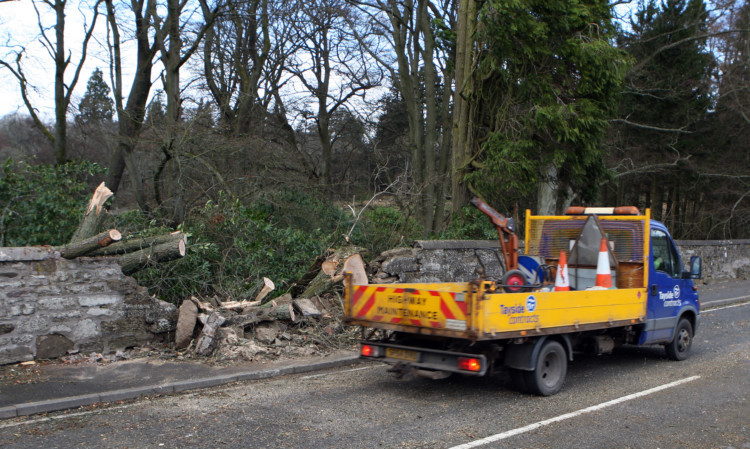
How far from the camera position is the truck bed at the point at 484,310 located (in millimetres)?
6469

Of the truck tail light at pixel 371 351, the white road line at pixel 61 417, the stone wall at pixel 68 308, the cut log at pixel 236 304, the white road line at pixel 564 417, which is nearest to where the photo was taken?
the white road line at pixel 564 417

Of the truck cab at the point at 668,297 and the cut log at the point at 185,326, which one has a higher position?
the truck cab at the point at 668,297

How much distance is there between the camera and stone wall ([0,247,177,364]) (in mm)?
7922

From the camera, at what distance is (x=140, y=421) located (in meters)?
6.05

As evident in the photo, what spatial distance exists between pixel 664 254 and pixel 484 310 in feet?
14.0

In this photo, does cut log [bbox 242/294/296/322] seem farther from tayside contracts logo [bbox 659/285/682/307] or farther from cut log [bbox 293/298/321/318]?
tayside contracts logo [bbox 659/285/682/307]

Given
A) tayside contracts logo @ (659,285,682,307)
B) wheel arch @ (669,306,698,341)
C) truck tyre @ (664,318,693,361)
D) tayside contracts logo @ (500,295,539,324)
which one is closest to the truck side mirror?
tayside contracts logo @ (659,285,682,307)

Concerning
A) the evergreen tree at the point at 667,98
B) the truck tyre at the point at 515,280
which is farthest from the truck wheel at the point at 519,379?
the evergreen tree at the point at 667,98

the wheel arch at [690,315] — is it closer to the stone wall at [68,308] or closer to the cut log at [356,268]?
Result: the cut log at [356,268]

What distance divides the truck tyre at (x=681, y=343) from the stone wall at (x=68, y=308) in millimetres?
7380

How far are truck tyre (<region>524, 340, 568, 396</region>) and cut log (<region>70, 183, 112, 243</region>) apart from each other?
6.23 meters

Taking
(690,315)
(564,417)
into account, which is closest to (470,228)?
(690,315)

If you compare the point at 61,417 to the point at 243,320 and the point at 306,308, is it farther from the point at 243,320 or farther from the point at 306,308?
the point at 306,308

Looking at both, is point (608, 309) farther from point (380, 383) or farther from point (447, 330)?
point (380, 383)
